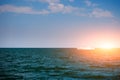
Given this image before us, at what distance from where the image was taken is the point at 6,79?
32906mm

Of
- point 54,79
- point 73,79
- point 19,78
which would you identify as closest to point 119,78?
point 73,79

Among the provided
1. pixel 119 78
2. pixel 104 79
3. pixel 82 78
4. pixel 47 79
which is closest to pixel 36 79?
pixel 47 79

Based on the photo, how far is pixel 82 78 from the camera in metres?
35.1

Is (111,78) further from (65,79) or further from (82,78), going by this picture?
(65,79)

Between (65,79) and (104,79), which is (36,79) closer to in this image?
(65,79)

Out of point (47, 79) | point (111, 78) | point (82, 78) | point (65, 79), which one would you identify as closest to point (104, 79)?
point (111, 78)

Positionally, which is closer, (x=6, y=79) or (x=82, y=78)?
(x=6, y=79)

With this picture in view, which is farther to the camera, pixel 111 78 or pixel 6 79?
pixel 111 78

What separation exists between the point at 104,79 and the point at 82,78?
3690mm

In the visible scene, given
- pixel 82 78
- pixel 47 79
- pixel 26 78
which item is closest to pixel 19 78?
pixel 26 78

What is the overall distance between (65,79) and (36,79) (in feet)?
15.7

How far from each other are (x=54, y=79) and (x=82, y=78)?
489 cm

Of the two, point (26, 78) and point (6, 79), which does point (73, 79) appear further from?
point (6, 79)

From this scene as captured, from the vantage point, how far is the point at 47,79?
112ft
